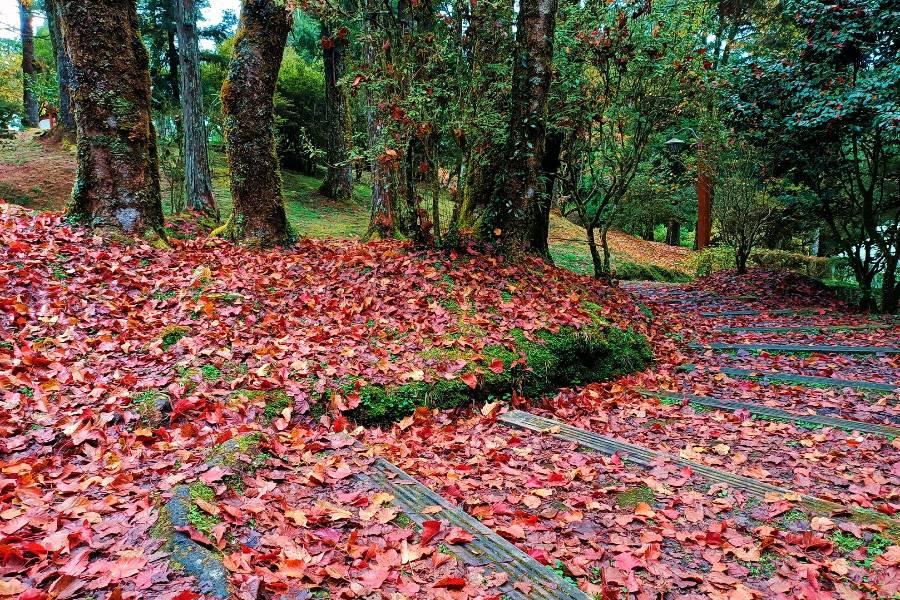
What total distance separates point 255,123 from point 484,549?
231 inches

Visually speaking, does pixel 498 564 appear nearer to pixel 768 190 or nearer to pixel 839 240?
pixel 839 240

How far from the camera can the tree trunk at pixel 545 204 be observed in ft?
22.4

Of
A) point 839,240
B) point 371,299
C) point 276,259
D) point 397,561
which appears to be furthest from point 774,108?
point 397,561

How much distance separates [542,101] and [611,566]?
505 cm

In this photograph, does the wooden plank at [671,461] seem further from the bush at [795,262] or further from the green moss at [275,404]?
the bush at [795,262]

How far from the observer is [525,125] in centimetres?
575

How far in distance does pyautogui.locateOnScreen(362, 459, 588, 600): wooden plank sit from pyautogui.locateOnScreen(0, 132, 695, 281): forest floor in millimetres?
7666

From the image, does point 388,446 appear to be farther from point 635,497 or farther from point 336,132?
point 336,132

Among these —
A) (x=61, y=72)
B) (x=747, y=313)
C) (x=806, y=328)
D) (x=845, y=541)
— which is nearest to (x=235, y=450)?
(x=845, y=541)

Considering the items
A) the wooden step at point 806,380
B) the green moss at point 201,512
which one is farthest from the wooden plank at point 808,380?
the green moss at point 201,512

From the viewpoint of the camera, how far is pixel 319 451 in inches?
111

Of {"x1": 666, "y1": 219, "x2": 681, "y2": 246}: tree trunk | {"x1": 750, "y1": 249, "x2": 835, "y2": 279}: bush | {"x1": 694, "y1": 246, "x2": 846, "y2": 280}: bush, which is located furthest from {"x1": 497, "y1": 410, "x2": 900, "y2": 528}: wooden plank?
{"x1": 666, "y1": 219, "x2": 681, "y2": 246}: tree trunk

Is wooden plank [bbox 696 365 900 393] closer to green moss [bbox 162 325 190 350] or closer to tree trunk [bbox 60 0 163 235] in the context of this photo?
green moss [bbox 162 325 190 350]

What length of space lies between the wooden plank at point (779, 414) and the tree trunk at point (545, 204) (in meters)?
2.95
